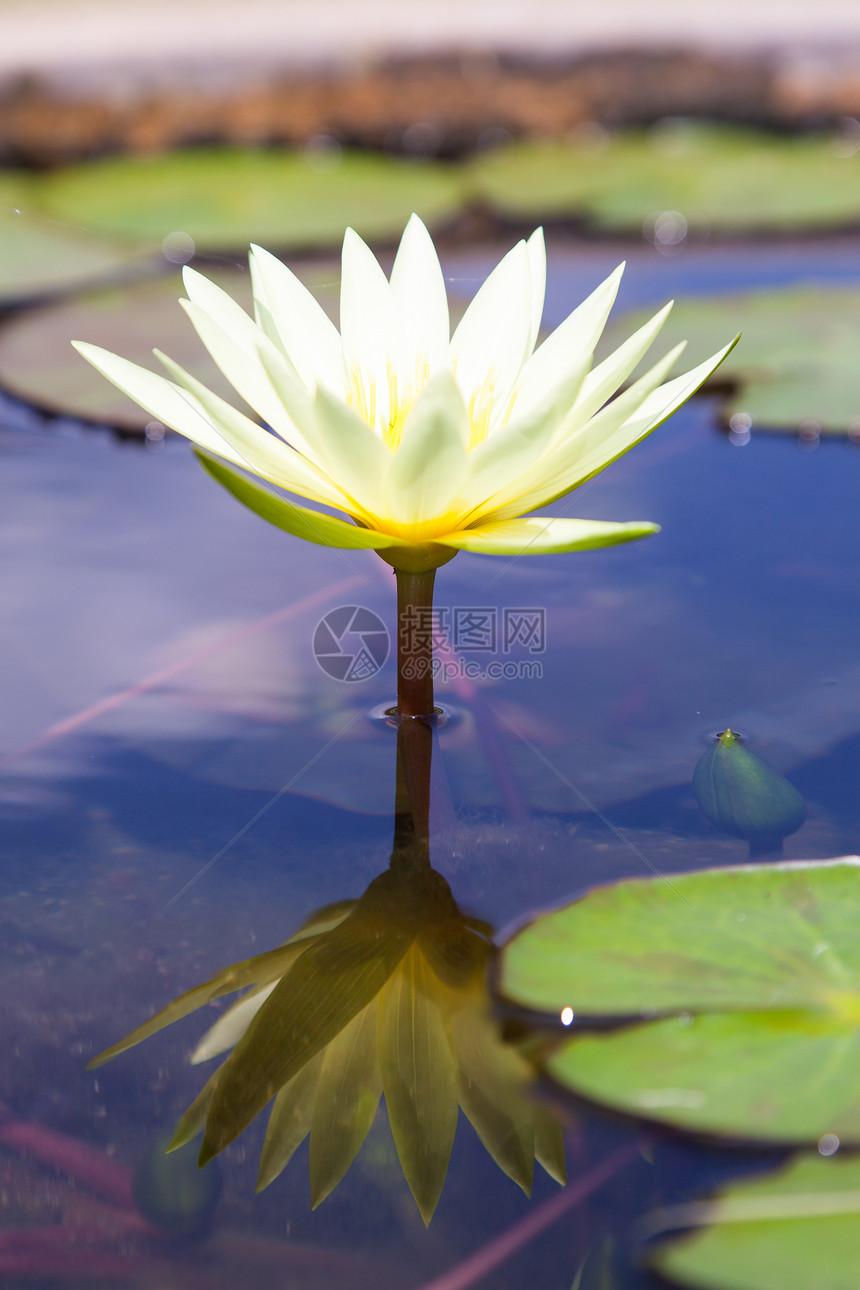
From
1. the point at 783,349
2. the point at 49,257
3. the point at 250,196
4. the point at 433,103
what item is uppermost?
the point at 433,103

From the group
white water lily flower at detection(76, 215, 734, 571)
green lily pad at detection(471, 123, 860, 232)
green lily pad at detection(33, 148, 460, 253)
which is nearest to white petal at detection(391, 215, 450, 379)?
white water lily flower at detection(76, 215, 734, 571)

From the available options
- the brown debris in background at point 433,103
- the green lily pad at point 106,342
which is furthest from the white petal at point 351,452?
the brown debris in background at point 433,103

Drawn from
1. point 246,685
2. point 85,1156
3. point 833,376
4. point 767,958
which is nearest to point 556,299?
point 833,376

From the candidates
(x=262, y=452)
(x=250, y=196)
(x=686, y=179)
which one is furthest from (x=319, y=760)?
(x=686, y=179)

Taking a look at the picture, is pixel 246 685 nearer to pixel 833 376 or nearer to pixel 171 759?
pixel 171 759

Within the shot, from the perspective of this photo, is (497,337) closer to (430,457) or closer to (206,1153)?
(430,457)
